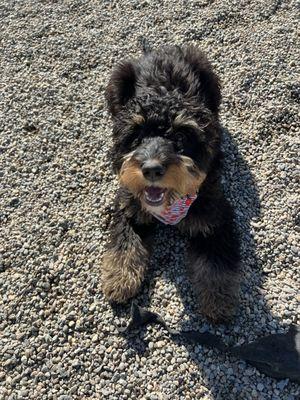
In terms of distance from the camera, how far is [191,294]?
15.6ft

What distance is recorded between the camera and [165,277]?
16.1 feet

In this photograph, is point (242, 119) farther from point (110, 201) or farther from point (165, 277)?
point (165, 277)

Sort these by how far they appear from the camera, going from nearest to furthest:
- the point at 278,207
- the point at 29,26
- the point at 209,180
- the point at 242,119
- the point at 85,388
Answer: the point at 85,388
the point at 209,180
the point at 278,207
the point at 242,119
the point at 29,26

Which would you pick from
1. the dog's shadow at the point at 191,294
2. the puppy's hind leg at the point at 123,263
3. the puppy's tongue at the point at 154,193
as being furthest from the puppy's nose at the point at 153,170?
the dog's shadow at the point at 191,294

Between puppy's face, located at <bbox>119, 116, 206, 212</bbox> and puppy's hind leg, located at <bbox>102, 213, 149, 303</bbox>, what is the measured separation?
770 mm

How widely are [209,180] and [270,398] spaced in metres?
2.07

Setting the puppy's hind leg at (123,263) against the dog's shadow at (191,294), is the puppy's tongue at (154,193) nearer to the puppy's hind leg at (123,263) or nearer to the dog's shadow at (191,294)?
the puppy's hind leg at (123,263)

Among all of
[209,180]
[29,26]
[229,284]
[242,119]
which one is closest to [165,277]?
[229,284]

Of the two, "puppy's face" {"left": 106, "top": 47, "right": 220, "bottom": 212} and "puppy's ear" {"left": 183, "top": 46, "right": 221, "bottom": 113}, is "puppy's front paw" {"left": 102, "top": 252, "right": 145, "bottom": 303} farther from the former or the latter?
"puppy's ear" {"left": 183, "top": 46, "right": 221, "bottom": 113}

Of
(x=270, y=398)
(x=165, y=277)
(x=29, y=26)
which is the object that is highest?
(x=29, y=26)

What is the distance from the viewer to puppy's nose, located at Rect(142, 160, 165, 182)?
148 inches

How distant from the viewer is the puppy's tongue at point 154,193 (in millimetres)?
4172

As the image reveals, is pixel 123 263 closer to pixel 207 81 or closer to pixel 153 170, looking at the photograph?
pixel 153 170

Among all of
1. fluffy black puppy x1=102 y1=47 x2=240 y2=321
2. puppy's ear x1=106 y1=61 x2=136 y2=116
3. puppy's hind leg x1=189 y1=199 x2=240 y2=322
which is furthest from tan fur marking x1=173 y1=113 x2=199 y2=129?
puppy's hind leg x1=189 y1=199 x2=240 y2=322
